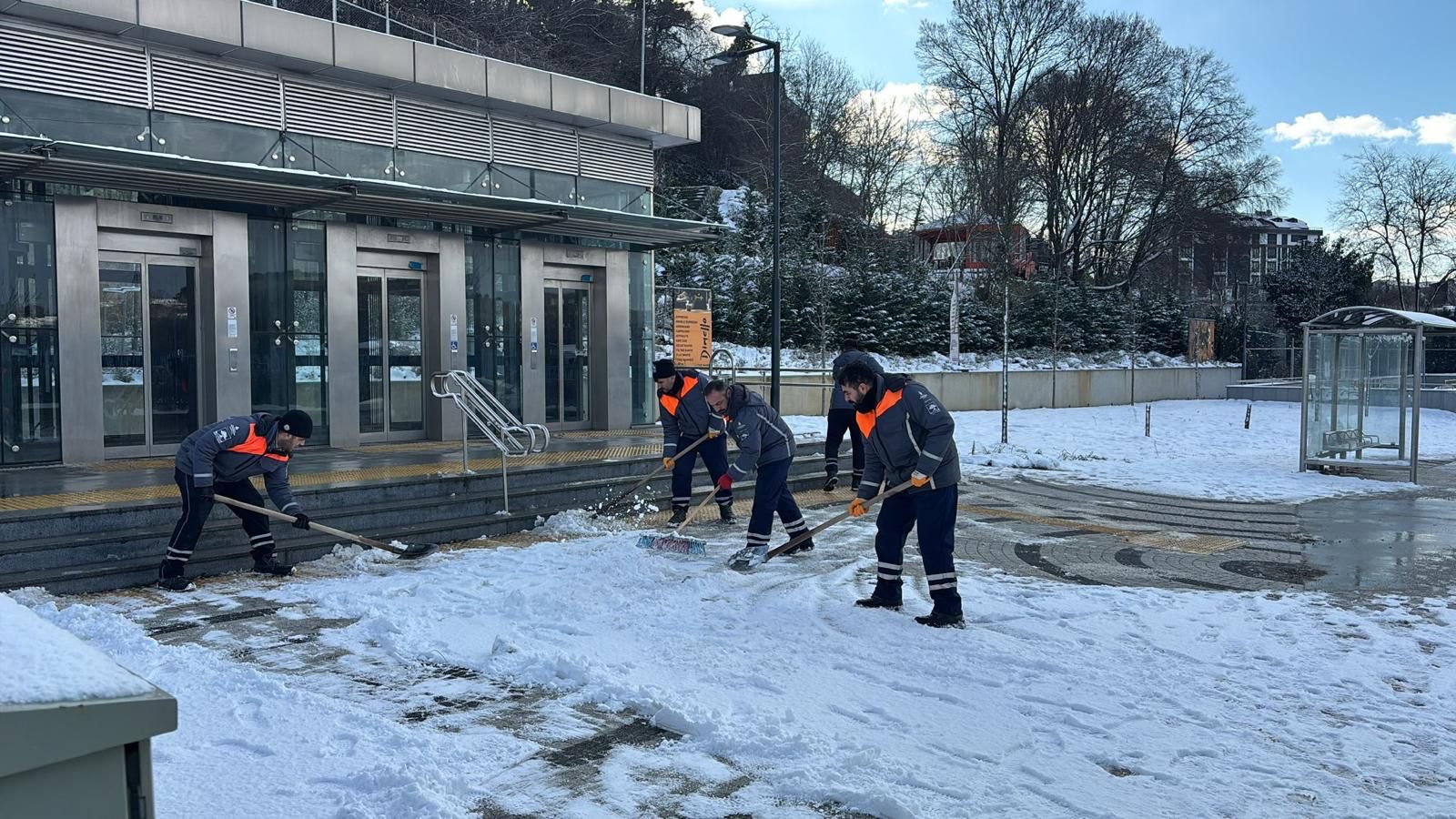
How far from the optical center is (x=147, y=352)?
500 inches

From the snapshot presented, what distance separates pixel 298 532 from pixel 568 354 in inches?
327

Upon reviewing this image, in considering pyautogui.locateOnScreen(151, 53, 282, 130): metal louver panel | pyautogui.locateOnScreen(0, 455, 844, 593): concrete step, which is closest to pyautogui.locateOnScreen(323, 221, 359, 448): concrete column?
pyautogui.locateOnScreen(151, 53, 282, 130): metal louver panel

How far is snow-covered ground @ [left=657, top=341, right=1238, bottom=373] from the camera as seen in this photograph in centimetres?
2881

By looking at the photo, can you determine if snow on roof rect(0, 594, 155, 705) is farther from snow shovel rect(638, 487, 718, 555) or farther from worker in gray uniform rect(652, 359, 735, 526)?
worker in gray uniform rect(652, 359, 735, 526)

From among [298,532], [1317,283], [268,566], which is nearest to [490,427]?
[298,532]

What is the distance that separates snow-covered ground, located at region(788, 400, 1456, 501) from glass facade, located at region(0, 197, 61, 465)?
11.8 meters

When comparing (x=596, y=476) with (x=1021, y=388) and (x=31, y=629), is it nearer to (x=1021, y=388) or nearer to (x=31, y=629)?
(x=31, y=629)

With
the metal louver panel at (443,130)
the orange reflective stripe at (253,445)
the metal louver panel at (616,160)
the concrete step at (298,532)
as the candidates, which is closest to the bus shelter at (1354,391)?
the concrete step at (298,532)

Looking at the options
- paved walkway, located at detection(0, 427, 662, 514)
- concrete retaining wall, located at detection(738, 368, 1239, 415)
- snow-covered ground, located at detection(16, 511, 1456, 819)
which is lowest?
snow-covered ground, located at detection(16, 511, 1456, 819)

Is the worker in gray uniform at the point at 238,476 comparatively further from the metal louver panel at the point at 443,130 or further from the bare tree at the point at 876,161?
the bare tree at the point at 876,161

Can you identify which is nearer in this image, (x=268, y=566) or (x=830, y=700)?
(x=830, y=700)

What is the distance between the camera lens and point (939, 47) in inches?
1663

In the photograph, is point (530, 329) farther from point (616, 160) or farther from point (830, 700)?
point (830, 700)

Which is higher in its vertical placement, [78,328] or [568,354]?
[78,328]
